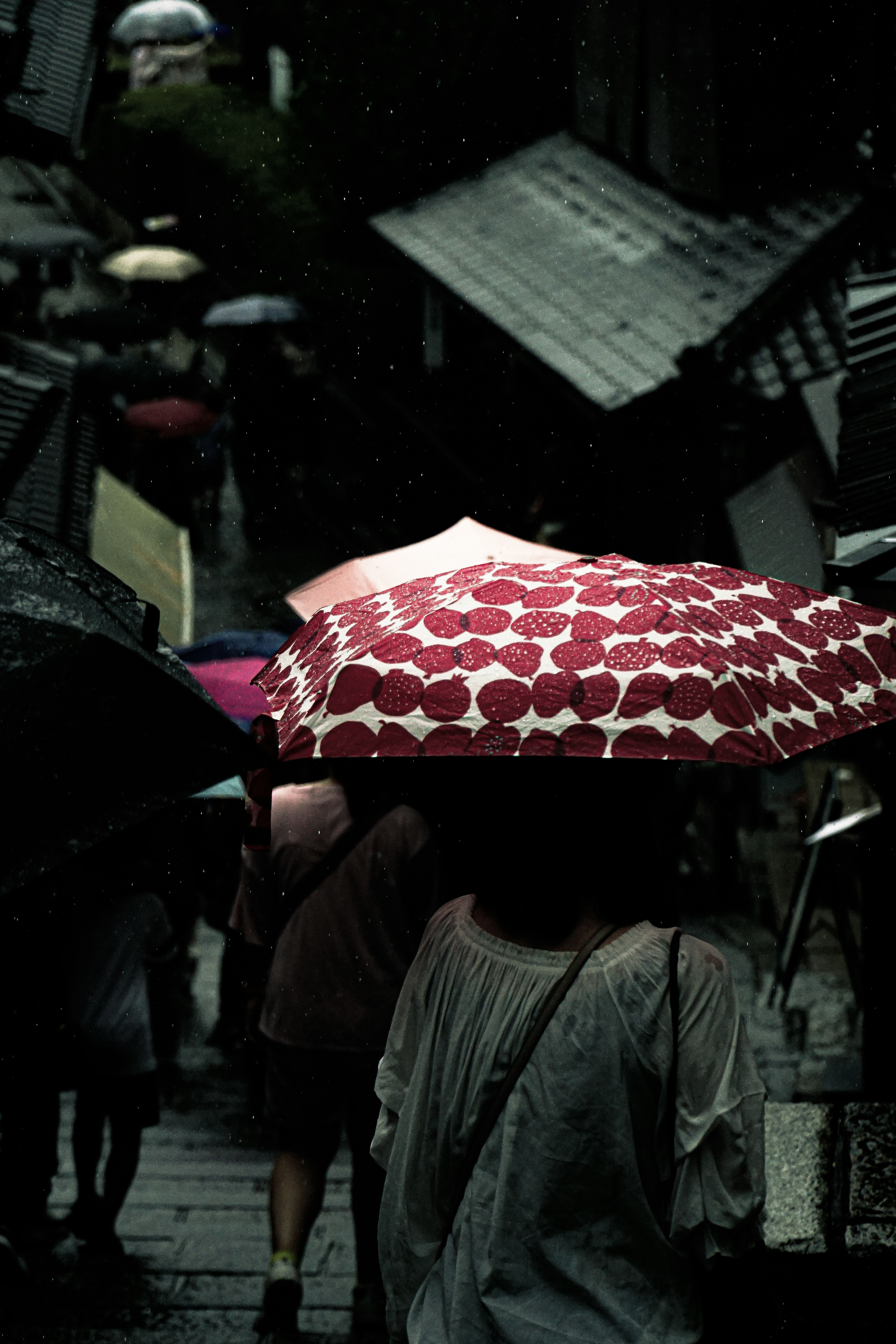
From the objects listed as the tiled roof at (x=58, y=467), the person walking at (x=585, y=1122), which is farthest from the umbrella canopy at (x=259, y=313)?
the person walking at (x=585, y=1122)

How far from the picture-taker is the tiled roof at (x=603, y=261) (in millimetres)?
13664

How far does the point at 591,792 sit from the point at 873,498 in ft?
10.4

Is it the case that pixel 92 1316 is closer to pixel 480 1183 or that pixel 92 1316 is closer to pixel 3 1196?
pixel 3 1196

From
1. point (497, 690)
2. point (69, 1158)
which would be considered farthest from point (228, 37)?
point (497, 690)

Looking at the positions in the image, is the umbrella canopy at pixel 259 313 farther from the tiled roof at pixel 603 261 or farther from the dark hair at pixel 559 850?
the dark hair at pixel 559 850

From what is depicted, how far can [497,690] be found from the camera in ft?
10.8

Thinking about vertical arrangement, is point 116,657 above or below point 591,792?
above

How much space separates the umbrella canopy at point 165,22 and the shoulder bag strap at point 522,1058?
31.5m

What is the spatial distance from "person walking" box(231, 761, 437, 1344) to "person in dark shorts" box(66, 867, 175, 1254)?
2.85 feet

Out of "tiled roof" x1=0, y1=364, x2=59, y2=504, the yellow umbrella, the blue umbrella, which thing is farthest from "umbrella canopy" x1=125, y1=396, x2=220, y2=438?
the blue umbrella

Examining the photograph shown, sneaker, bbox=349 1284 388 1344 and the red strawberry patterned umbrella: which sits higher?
the red strawberry patterned umbrella

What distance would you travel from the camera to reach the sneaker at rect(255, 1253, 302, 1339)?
5051 mm

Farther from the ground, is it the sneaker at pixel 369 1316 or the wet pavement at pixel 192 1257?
the sneaker at pixel 369 1316

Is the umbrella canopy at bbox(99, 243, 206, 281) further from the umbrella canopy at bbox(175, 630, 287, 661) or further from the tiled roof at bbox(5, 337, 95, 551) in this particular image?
the umbrella canopy at bbox(175, 630, 287, 661)
